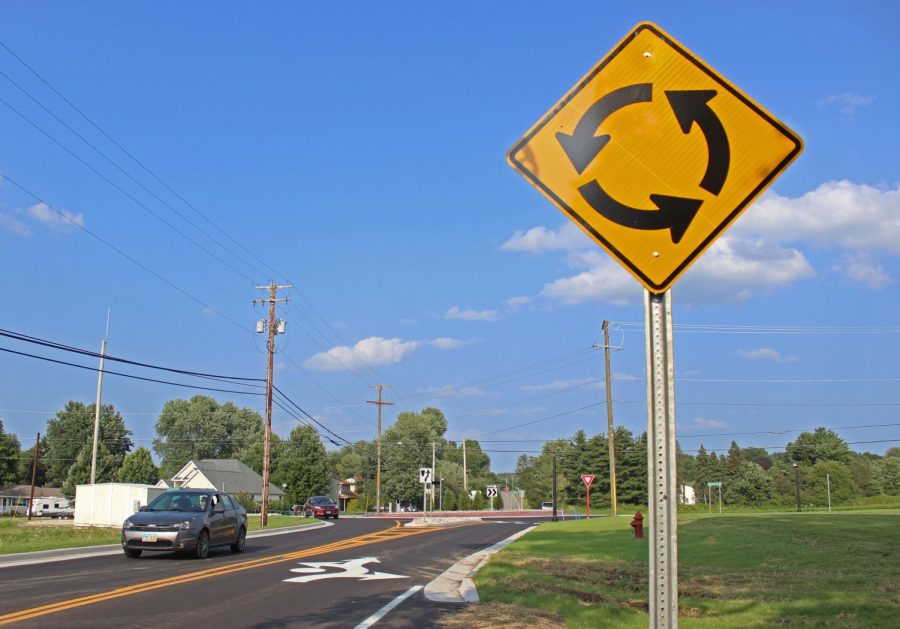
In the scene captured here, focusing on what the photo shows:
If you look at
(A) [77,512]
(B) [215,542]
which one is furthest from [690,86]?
(A) [77,512]

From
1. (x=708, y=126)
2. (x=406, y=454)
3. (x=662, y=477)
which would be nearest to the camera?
(x=662, y=477)

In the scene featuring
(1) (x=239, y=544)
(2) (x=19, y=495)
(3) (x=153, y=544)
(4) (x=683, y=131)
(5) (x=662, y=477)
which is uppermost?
(4) (x=683, y=131)

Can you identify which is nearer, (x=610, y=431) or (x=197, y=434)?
(x=610, y=431)

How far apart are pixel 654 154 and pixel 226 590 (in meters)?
10.8

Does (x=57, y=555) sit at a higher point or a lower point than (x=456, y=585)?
lower

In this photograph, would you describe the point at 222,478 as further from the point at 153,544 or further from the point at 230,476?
the point at 153,544

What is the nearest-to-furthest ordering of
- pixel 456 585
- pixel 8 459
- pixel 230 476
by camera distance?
pixel 456 585
pixel 230 476
pixel 8 459

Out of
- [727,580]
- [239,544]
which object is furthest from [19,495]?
[727,580]

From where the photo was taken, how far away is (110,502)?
35.0 m

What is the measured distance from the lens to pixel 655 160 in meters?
3.36

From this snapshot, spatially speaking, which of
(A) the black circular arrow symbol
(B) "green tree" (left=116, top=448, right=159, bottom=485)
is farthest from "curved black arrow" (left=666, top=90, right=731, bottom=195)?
(B) "green tree" (left=116, top=448, right=159, bottom=485)

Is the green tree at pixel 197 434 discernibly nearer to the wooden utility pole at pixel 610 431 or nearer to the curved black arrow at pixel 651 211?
the wooden utility pole at pixel 610 431

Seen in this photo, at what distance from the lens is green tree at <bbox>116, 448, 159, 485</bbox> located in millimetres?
88062

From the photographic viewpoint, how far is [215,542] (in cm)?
1825
